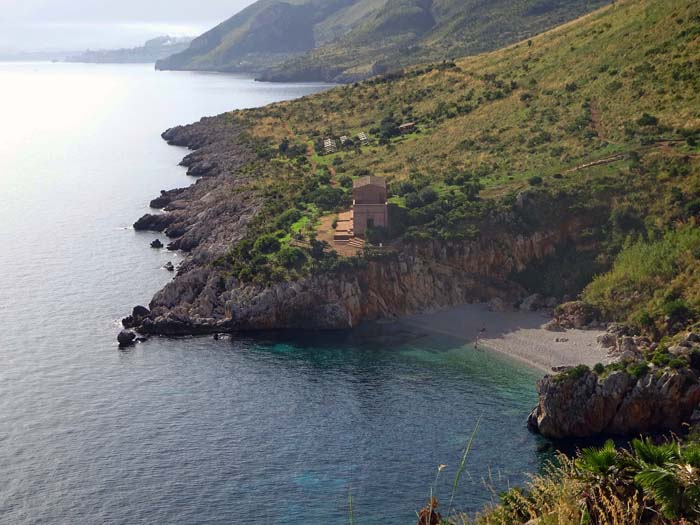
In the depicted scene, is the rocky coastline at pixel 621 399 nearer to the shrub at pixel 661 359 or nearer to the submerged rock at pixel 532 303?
the shrub at pixel 661 359

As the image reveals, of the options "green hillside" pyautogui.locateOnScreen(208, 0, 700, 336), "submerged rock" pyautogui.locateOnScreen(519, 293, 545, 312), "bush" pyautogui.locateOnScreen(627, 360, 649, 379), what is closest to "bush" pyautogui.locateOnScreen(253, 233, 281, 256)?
"green hillside" pyautogui.locateOnScreen(208, 0, 700, 336)

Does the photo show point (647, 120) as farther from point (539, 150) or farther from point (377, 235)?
point (377, 235)

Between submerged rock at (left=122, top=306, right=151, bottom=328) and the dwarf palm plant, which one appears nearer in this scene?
the dwarf palm plant

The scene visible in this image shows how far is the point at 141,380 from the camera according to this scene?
75750mm

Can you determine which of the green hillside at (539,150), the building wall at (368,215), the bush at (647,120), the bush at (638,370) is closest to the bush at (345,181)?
the green hillside at (539,150)

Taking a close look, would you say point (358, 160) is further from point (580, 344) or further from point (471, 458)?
point (471, 458)

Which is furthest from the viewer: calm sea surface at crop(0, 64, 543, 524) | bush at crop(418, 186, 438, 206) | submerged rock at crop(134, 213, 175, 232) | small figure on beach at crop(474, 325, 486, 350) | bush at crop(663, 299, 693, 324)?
submerged rock at crop(134, 213, 175, 232)

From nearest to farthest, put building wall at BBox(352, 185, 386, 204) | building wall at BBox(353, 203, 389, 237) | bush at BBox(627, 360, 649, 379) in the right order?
bush at BBox(627, 360, 649, 379), building wall at BBox(353, 203, 389, 237), building wall at BBox(352, 185, 386, 204)

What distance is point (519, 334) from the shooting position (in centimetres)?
8394

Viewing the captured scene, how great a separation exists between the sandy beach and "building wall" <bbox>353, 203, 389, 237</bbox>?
11881mm

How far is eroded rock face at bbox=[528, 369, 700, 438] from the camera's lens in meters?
63.7

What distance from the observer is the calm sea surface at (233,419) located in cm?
5631

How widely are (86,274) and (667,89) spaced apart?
7196cm

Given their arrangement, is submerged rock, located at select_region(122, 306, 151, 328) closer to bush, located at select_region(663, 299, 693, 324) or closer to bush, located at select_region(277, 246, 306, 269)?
bush, located at select_region(277, 246, 306, 269)
